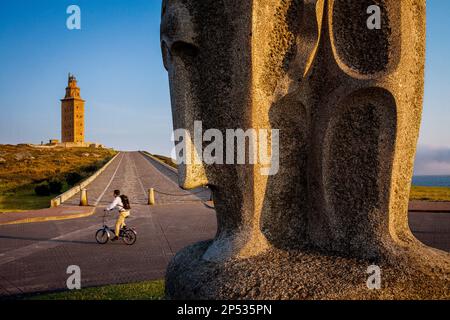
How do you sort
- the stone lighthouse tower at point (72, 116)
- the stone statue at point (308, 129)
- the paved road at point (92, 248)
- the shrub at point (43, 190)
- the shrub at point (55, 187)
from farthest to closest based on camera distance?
the stone lighthouse tower at point (72, 116)
the shrub at point (55, 187)
the shrub at point (43, 190)
the paved road at point (92, 248)
the stone statue at point (308, 129)

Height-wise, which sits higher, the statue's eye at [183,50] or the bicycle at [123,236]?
the statue's eye at [183,50]

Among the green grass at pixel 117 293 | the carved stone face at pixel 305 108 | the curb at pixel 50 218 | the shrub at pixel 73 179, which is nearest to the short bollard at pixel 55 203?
the curb at pixel 50 218

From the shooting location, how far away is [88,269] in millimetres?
8398

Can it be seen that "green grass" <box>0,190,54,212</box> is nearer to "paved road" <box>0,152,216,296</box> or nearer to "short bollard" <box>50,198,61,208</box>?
"short bollard" <box>50,198,61,208</box>

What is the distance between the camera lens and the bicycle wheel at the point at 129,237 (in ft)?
36.6

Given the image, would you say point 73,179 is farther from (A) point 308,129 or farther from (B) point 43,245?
(A) point 308,129

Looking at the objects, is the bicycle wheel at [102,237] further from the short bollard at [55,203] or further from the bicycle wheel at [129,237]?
the short bollard at [55,203]

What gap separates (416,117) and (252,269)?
169 centimetres

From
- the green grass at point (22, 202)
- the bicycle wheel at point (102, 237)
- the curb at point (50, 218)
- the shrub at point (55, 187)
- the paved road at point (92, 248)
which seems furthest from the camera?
the shrub at point (55, 187)

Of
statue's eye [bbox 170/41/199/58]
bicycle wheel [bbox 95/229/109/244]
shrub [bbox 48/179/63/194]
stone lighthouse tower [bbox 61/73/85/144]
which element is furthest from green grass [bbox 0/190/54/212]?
stone lighthouse tower [bbox 61/73/85/144]

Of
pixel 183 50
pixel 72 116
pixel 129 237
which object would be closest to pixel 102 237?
pixel 129 237

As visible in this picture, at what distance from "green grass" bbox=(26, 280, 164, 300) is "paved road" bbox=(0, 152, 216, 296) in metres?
0.99

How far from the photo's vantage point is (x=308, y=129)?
3273 mm
